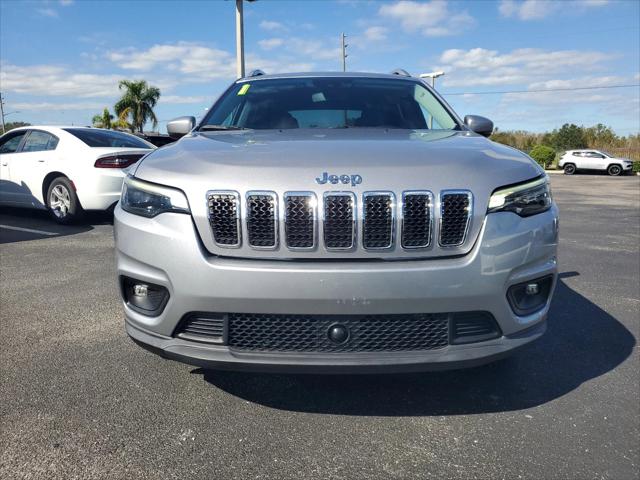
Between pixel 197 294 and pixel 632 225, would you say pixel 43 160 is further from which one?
pixel 632 225

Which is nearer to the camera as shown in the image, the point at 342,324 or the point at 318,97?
the point at 342,324

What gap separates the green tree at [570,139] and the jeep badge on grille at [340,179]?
5371cm

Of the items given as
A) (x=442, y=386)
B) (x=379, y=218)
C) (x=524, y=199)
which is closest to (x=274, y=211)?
(x=379, y=218)

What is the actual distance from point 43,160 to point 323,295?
7.45m

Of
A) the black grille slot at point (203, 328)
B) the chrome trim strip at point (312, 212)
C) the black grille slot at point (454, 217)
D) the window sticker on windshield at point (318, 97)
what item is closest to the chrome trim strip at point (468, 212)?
the black grille slot at point (454, 217)

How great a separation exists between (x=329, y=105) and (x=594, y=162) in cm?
3547

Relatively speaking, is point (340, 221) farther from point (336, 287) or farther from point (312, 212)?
point (336, 287)

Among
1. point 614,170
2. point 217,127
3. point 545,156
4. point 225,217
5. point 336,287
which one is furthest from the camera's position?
point 545,156

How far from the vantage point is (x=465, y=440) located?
7.56ft

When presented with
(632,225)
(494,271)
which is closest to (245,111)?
(494,271)

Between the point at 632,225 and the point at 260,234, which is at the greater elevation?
the point at 260,234

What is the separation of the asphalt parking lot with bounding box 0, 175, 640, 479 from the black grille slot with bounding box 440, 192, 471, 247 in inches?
35.8

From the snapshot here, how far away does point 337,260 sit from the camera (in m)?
2.14

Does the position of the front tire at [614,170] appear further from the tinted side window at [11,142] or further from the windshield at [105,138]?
the tinted side window at [11,142]
